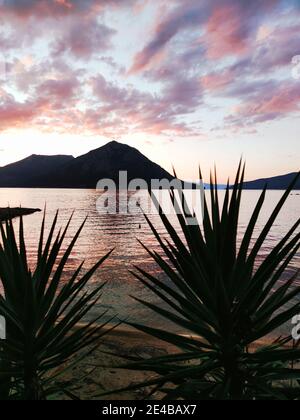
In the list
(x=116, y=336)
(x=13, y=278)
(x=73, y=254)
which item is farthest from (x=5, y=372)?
(x=73, y=254)

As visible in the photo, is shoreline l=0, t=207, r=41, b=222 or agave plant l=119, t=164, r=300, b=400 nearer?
agave plant l=119, t=164, r=300, b=400

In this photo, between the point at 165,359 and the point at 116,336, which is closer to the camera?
the point at 165,359

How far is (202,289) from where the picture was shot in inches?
84.7

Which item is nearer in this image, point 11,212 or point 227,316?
point 227,316

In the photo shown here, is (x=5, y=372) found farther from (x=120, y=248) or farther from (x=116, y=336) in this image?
(x=120, y=248)

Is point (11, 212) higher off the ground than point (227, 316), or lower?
lower

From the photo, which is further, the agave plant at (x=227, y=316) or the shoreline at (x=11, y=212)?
the shoreline at (x=11, y=212)

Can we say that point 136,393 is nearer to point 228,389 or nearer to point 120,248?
point 228,389
